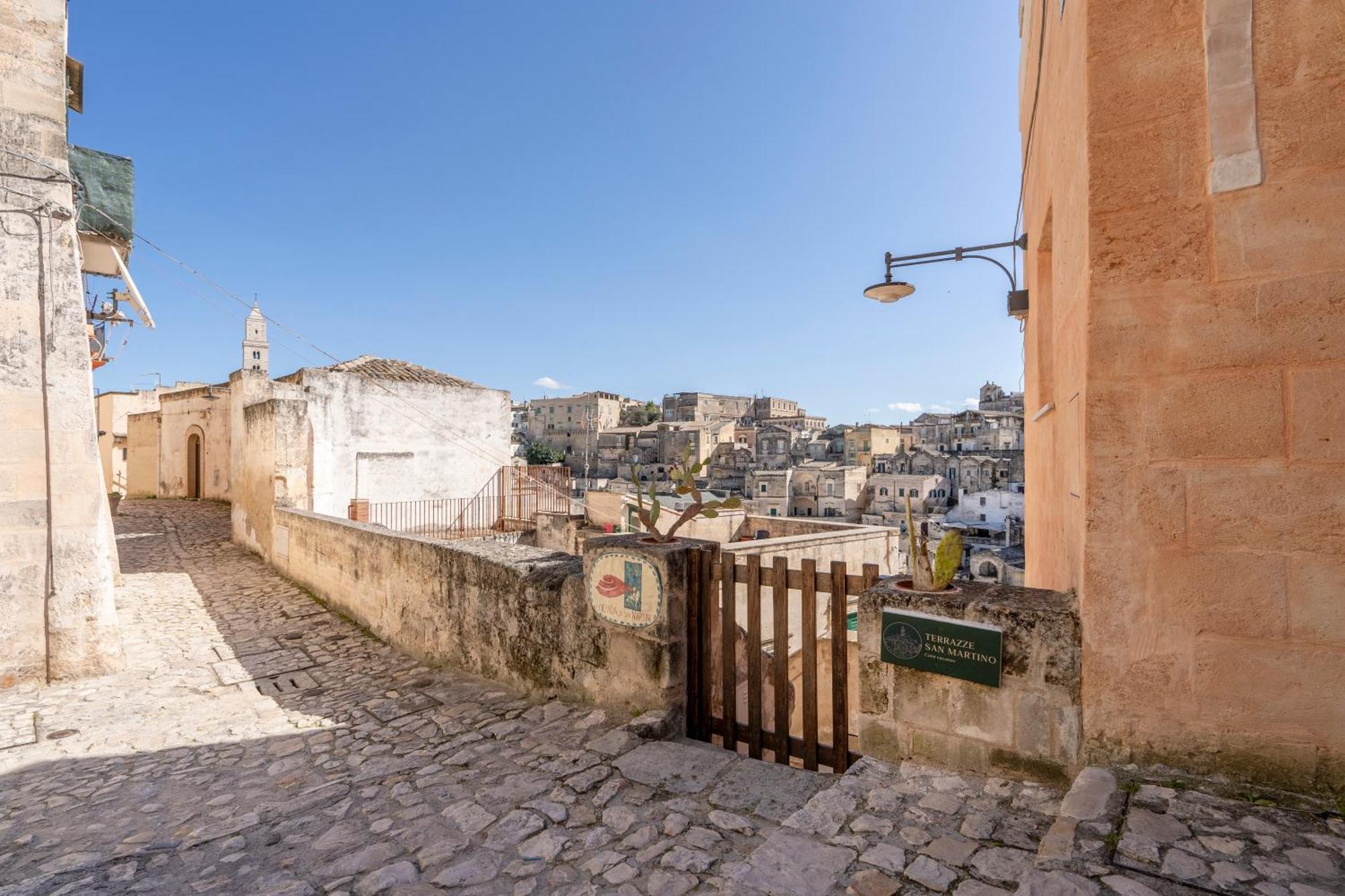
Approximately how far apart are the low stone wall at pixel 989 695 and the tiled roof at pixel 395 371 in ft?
56.7

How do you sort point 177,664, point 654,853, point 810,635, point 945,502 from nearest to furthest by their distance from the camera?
point 654,853 → point 810,635 → point 177,664 → point 945,502

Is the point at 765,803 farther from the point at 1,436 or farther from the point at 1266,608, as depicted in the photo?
the point at 1,436

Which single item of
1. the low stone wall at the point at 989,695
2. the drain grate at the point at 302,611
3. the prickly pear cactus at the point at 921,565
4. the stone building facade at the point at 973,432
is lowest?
the drain grate at the point at 302,611

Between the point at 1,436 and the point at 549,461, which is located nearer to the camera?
the point at 1,436

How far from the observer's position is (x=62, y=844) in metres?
3.44

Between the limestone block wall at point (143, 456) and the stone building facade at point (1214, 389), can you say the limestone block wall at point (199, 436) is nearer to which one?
the limestone block wall at point (143, 456)

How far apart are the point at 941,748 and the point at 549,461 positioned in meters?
70.3

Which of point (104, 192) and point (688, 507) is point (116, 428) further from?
point (688, 507)

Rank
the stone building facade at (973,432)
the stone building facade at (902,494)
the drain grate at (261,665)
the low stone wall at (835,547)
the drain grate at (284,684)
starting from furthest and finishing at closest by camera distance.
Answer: the stone building facade at (973,432), the stone building facade at (902,494), the low stone wall at (835,547), the drain grate at (261,665), the drain grate at (284,684)

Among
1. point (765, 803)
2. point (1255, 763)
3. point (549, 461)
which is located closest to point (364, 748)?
point (765, 803)

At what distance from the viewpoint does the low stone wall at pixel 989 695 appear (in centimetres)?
275

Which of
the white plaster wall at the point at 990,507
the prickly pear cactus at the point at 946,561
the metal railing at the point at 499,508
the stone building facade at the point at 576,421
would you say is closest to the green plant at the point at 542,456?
the stone building facade at the point at 576,421

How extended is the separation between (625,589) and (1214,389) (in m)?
3.30

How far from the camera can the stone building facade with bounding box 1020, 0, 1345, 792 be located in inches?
94.4
